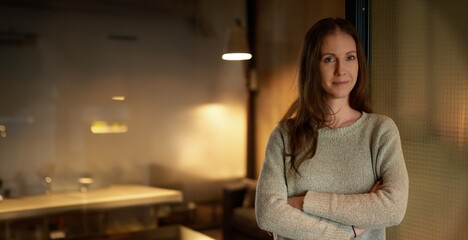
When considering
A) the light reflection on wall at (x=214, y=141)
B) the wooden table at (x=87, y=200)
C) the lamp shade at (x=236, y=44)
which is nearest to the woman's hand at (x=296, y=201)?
the wooden table at (x=87, y=200)

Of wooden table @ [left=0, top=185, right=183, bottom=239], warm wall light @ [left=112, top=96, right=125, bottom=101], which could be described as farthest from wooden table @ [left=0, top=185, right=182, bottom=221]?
warm wall light @ [left=112, top=96, right=125, bottom=101]

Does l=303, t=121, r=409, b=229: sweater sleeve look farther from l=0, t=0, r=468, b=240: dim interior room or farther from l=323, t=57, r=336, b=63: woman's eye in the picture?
l=0, t=0, r=468, b=240: dim interior room

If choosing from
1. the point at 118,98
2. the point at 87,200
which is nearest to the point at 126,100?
the point at 118,98

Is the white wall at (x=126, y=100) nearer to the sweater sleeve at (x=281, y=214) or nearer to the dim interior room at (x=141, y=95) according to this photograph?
the dim interior room at (x=141, y=95)

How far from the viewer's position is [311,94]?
4.24 feet

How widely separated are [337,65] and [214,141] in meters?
3.23

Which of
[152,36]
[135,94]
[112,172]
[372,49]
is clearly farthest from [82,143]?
[372,49]

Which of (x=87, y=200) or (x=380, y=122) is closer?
(x=380, y=122)

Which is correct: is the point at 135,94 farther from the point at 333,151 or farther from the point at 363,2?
the point at 333,151

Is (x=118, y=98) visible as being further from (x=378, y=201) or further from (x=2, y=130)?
(x=378, y=201)

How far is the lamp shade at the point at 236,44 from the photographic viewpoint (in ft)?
14.0

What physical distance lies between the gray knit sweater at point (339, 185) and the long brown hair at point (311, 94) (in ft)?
0.08

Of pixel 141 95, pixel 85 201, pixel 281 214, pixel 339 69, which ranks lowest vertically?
pixel 85 201

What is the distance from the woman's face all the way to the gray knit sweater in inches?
4.3
